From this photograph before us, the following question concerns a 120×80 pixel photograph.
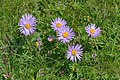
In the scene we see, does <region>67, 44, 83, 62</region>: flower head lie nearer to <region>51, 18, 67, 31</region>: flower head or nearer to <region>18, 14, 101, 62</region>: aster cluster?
<region>18, 14, 101, 62</region>: aster cluster

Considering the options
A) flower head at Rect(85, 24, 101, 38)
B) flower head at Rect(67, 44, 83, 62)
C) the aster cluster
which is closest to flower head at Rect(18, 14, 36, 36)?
the aster cluster

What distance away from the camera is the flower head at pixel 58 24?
2703 millimetres

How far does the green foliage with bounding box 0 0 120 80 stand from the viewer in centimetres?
270

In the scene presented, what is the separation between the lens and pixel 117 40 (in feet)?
9.61

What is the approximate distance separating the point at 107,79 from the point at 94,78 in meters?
0.10

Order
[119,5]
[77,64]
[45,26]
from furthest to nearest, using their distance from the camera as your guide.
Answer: [119,5] < [45,26] < [77,64]

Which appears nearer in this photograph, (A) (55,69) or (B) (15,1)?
(A) (55,69)

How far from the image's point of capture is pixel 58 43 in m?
2.74

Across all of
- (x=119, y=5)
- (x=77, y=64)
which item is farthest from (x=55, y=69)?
(x=119, y=5)

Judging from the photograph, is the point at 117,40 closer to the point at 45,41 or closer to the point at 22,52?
the point at 45,41

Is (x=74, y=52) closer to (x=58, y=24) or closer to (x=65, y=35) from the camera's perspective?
(x=65, y=35)

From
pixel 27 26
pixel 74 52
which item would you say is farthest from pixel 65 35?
pixel 27 26

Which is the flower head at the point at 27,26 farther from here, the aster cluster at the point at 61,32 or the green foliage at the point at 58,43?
the green foliage at the point at 58,43

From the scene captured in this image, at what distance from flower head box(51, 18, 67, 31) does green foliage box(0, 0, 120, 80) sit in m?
0.10
